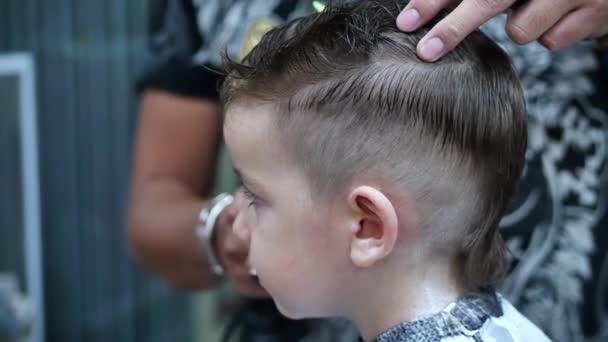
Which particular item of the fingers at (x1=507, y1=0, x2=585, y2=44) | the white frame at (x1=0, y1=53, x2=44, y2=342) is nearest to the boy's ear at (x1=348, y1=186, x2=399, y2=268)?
the fingers at (x1=507, y1=0, x2=585, y2=44)

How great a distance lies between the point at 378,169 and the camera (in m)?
0.80

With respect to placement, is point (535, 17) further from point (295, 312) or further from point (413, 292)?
point (295, 312)

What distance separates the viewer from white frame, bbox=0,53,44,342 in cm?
198

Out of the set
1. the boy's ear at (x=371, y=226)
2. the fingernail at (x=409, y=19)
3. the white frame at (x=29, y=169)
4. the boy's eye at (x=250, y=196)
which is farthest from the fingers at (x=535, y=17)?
the white frame at (x=29, y=169)

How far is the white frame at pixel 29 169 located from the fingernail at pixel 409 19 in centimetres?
147

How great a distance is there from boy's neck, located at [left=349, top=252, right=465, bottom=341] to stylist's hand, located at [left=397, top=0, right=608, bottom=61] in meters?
0.26

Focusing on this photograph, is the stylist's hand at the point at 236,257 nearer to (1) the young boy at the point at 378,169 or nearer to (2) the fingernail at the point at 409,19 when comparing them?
(1) the young boy at the point at 378,169

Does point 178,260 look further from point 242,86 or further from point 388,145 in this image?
point 388,145

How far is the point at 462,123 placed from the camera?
783mm

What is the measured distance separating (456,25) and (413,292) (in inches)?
12.4

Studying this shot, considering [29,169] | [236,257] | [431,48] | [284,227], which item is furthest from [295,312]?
[29,169]

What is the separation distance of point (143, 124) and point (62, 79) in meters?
0.80

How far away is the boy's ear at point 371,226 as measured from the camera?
2.59 feet

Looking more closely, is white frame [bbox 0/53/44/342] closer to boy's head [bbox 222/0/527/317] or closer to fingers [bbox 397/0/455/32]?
boy's head [bbox 222/0/527/317]
